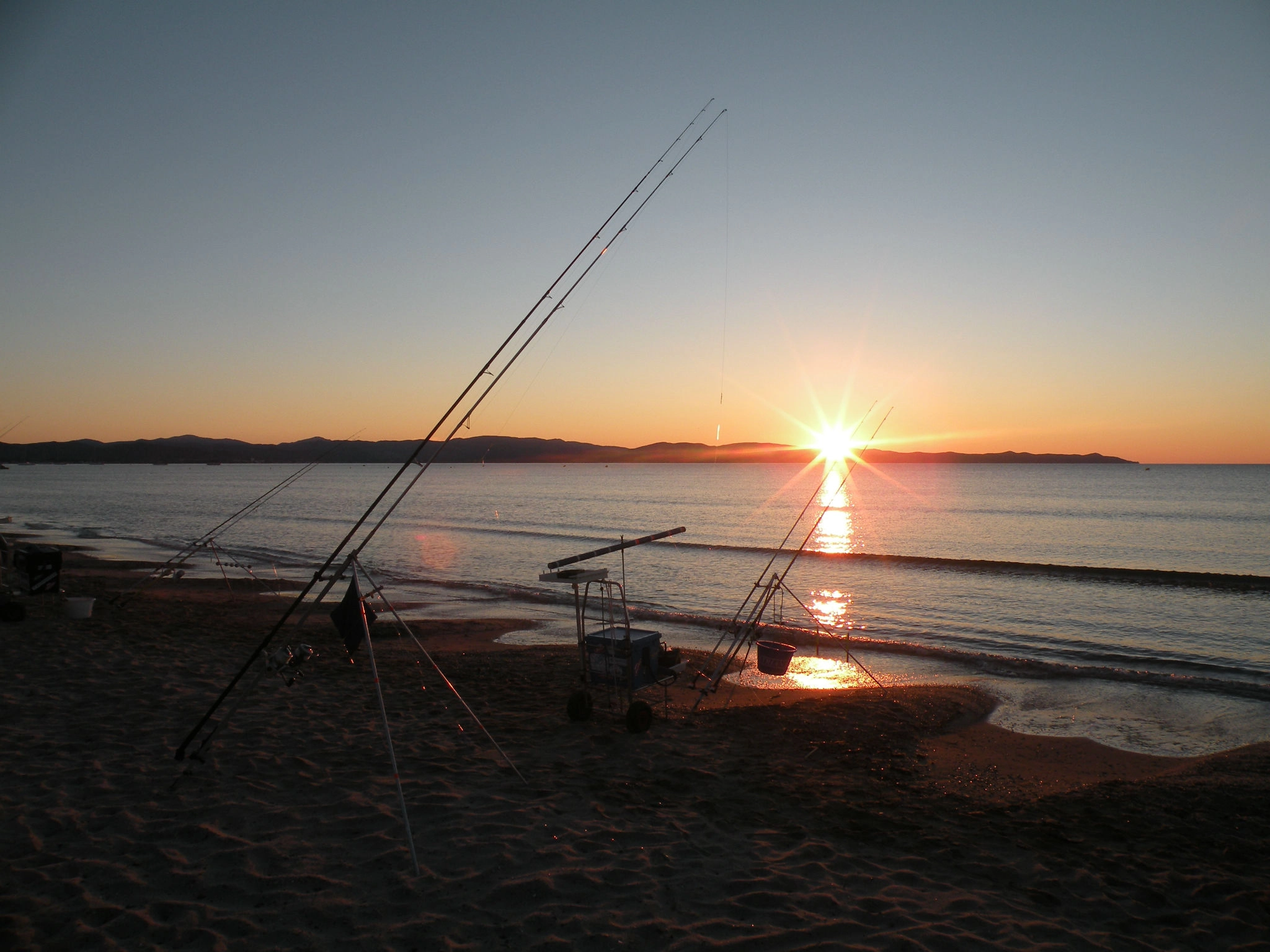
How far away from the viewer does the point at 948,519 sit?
192 ft

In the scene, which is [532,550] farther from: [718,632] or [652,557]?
[718,632]

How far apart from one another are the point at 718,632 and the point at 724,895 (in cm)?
1418

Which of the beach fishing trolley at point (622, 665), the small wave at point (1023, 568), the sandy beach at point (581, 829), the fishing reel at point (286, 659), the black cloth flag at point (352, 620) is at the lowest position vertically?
the small wave at point (1023, 568)

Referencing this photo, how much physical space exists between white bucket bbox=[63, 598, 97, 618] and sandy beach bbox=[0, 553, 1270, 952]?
12.6 feet

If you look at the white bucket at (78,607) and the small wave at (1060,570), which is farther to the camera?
the small wave at (1060,570)

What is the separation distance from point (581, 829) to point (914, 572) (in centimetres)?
2863

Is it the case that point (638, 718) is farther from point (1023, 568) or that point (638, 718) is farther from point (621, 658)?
point (1023, 568)

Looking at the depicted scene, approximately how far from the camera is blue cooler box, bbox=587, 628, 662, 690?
29.8 feet

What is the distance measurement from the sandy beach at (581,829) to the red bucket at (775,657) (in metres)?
0.65

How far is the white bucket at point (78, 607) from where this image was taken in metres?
14.5

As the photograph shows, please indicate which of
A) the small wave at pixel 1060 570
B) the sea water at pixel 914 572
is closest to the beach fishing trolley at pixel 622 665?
the sea water at pixel 914 572

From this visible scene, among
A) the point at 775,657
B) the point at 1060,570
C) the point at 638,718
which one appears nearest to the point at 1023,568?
the point at 1060,570

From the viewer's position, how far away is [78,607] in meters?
14.6

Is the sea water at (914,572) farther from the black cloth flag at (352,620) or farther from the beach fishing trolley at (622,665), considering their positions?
the black cloth flag at (352,620)
